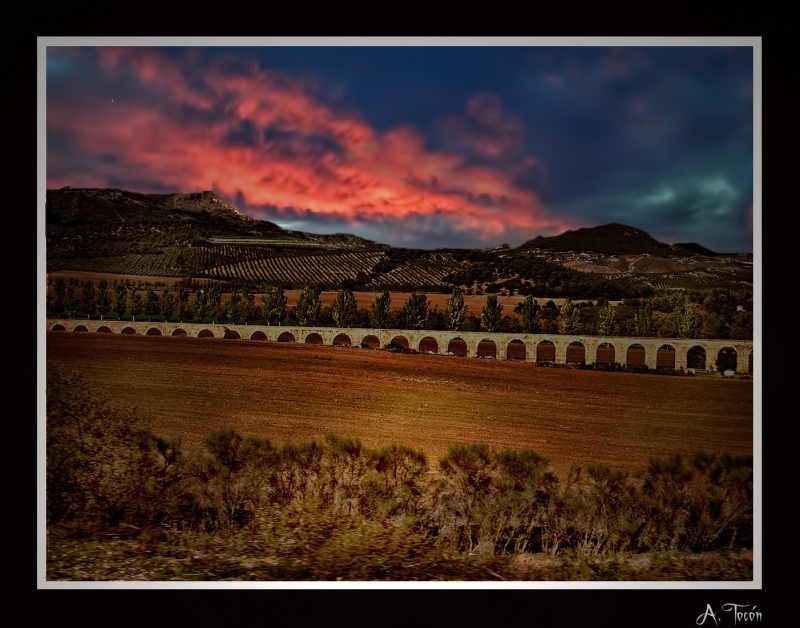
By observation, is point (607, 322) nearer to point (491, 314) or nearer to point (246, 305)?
point (491, 314)

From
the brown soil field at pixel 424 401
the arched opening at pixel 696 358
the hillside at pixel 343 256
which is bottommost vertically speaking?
the brown soil field at pixel 424 401

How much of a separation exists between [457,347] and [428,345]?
0.26 m

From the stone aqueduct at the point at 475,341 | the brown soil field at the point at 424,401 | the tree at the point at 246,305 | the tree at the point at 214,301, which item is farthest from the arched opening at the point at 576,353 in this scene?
the tree at the point at 214,301

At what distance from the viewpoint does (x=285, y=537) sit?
3541 mm

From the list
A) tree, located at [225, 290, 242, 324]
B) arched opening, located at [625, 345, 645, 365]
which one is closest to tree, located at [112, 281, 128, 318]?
tree, located at [225, 290, 242, 324]

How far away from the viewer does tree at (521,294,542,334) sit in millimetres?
3895

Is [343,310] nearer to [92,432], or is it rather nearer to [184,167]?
[184,167]

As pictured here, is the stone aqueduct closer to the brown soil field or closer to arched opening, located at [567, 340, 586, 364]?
arched opening, located at [567, 340, 586, 364]

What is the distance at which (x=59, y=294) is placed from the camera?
12.2 feet

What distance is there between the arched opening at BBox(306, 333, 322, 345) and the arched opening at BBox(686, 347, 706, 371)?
3.11 metres

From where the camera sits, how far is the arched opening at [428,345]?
400 centimetres

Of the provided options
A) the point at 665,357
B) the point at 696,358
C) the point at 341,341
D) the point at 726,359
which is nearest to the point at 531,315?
the point at 665,357

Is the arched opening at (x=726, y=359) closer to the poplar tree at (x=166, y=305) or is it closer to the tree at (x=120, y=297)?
the poplar tree at (x=166, y=305)

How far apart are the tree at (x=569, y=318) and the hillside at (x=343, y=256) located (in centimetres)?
14
